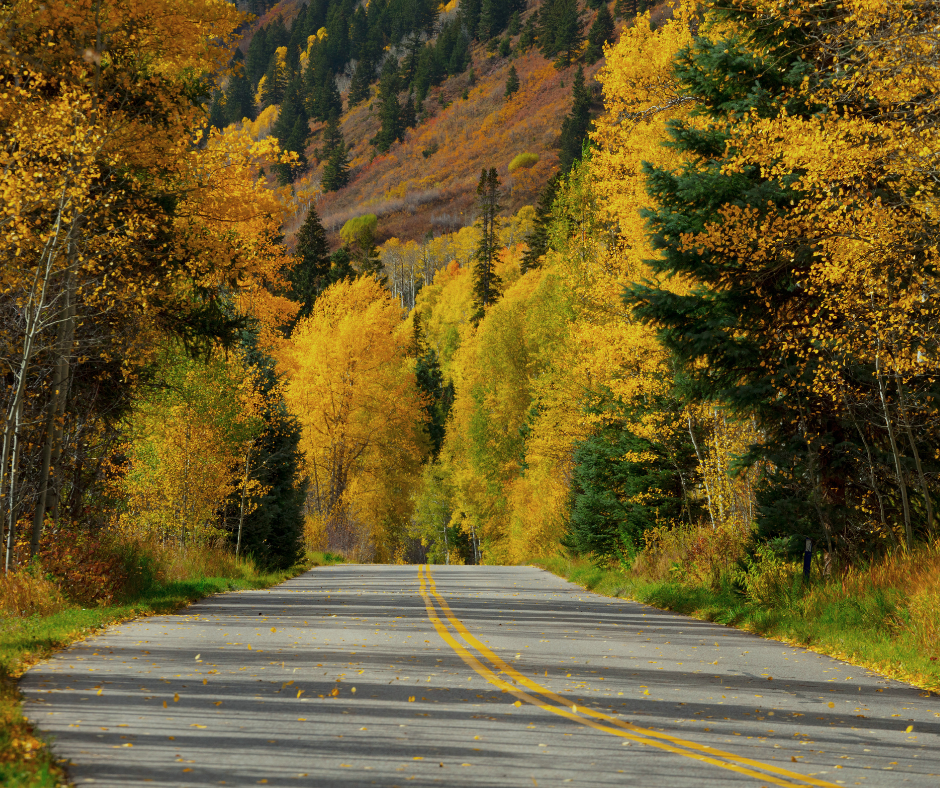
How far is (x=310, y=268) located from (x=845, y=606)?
220 ft

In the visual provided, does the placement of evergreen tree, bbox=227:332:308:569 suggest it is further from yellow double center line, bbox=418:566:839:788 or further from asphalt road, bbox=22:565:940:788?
yellow double center line, bbox=418:566:839:788

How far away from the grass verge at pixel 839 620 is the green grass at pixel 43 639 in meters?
8.09

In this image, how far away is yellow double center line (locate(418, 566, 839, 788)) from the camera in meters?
6.90

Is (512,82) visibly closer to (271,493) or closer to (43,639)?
(271,493)

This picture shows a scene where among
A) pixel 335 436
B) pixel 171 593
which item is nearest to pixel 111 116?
pixel 171 593

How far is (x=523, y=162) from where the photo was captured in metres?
171

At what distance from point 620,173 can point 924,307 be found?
11645 mm

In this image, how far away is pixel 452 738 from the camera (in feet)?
25.3

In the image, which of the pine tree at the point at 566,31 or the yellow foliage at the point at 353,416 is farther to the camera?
the pine tree at the point at 566,31

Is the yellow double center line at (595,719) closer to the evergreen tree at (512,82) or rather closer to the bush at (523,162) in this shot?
the bush at (523,162)

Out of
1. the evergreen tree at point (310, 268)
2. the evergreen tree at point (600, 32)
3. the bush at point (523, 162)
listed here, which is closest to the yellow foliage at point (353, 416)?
the evergreen tree at point (310, 268)

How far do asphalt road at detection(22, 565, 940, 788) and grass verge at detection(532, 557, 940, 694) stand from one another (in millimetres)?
377

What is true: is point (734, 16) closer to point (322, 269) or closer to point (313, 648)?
point (313, 648)

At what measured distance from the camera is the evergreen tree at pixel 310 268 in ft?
255
